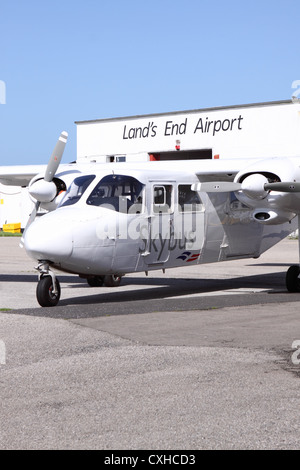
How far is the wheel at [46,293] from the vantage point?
13594mm

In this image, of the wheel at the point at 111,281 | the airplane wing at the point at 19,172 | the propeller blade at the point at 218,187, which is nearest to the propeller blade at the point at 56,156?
the airplane wing at the point at 19,172

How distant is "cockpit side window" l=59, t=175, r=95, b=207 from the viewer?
47.8ft

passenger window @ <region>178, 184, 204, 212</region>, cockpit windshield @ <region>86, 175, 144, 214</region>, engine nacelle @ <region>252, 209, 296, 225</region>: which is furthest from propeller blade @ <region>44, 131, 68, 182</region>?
engine nacelle @ <region>252, 209, 296, 225</region>

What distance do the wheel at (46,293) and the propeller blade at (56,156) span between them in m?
3.49

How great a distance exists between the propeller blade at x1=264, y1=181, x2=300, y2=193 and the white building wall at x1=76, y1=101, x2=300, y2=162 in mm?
19178

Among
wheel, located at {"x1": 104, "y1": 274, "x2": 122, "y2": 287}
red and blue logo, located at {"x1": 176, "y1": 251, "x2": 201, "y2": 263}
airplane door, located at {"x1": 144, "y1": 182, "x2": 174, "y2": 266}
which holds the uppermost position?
airplane door, located at {"x1": 144, "y1": 182, "x2": 174, "y2": 266}

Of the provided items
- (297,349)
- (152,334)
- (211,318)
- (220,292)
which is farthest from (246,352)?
(220,292)

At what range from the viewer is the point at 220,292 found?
55.3ft

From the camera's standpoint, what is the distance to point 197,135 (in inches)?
1641

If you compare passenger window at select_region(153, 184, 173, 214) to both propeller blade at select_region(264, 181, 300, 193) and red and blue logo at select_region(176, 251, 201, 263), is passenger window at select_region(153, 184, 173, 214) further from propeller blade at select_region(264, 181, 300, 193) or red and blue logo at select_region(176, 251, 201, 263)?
propeller blade at select_region(264, 181, 300, 193)

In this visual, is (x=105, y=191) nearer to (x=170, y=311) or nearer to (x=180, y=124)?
(x=170, y=311)

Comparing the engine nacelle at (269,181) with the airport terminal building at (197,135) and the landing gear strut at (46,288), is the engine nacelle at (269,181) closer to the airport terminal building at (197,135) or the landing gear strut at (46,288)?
the landing gear strut at (46,288)

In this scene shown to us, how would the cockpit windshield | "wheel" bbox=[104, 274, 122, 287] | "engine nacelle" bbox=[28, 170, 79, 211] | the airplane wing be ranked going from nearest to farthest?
the cockpit windshield
"engine nacelle" bbox=[28, 170, 79, 211]
"wheel" bbox=[104, 274, 122, 287]
the airplane wing

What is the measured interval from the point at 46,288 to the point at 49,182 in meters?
3.81
